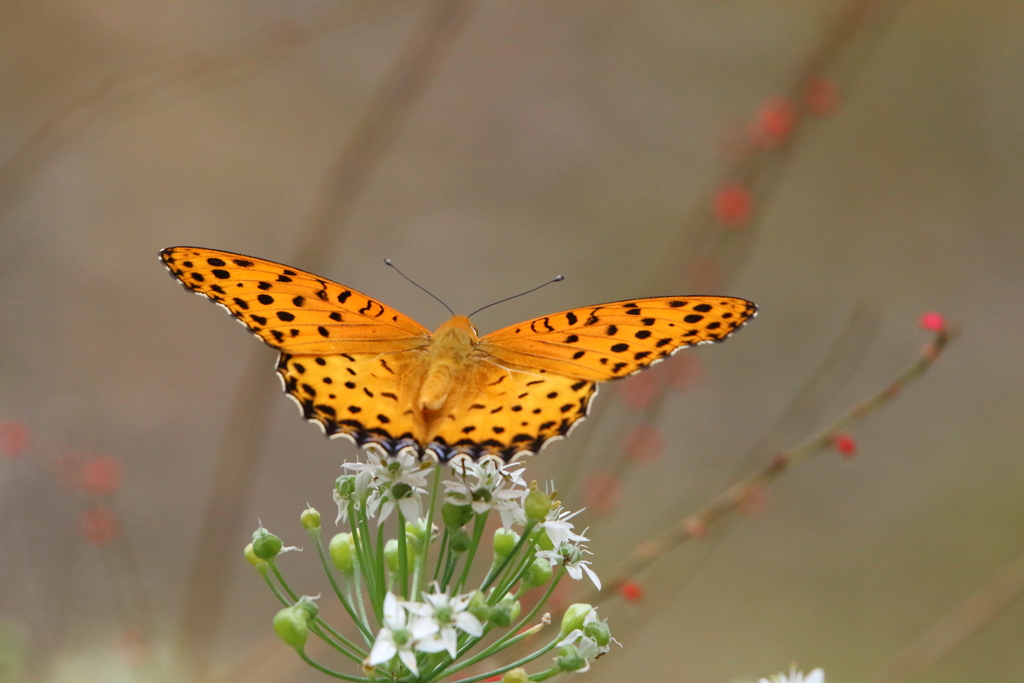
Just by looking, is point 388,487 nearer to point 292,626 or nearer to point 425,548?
point 425,548

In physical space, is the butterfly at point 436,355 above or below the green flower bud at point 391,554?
above

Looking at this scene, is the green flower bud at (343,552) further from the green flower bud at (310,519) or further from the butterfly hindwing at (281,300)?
the butterfly hindwing at (281,300)

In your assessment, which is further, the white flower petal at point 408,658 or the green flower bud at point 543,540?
the green flower bud at point 543,540

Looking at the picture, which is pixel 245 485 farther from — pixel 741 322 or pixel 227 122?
pixel 227 122

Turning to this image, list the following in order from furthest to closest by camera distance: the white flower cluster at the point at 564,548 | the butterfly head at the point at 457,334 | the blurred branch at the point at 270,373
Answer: the blurred branch at the point at 270,373 < the butterfly head at the point at 457,334 < the white flower cluster at the point at 564,548

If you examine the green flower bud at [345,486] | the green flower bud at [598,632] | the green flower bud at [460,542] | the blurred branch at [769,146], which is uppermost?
the blurred branch at [769,146]

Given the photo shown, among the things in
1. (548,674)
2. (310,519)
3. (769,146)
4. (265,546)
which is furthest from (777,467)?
(769,146)

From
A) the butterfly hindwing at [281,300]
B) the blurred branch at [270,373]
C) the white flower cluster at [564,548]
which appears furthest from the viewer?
the blurred branch at [270,373]

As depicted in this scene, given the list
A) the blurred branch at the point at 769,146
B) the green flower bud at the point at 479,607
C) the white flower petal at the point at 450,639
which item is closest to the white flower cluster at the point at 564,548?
the green flower bud at the point at 479,607

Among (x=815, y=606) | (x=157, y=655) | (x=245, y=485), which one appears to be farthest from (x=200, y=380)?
(x=815, y=606)
